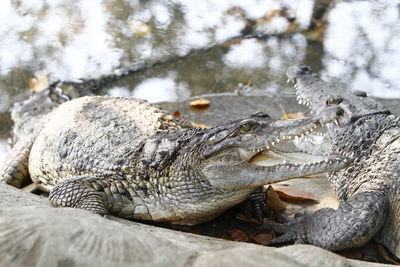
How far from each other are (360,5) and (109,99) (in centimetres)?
591

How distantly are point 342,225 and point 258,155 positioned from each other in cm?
70

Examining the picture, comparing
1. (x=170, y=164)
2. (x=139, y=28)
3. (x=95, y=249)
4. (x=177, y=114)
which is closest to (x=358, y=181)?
(x=170, y=164)

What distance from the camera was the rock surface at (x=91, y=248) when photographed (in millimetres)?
1951

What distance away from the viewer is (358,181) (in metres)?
4.07

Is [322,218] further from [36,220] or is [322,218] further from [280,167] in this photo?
[36,220]

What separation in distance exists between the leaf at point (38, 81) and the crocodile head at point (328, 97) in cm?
307

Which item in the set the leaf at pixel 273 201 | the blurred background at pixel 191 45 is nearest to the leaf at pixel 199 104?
the blurred background at pixel 191 45

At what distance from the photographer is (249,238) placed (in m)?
3.70

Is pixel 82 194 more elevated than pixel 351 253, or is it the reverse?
pixel 82 194

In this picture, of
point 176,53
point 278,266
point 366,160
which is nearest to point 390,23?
point 176,53

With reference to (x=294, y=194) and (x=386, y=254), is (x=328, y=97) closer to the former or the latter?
(x=294, y=194)

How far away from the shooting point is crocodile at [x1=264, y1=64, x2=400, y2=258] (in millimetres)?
3523

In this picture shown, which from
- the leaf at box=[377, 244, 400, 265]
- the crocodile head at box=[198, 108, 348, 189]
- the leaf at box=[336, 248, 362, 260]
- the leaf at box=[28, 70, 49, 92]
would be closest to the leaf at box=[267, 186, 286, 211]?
the crocodile head at box=[198, 108, 348, 189]

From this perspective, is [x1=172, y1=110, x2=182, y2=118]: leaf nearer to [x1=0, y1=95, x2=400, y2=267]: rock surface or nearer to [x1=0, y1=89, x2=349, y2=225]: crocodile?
[x1=0, y1=89, x2=349, y2=225]: crocodile
